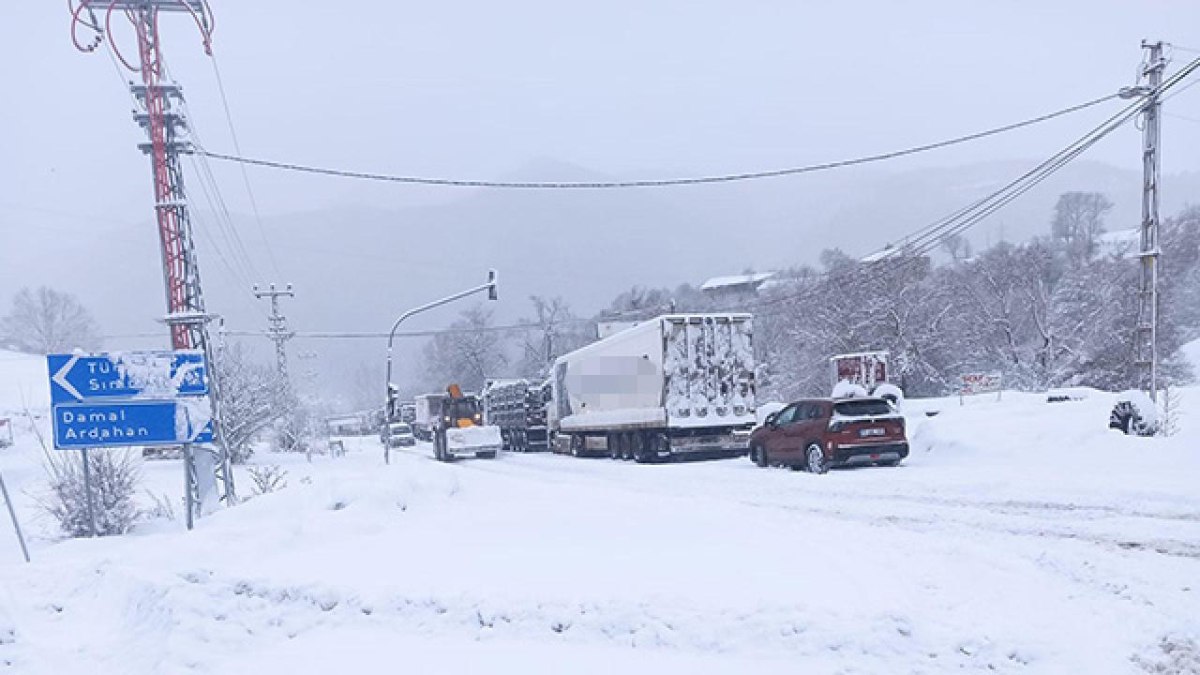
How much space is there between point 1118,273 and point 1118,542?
56859mm

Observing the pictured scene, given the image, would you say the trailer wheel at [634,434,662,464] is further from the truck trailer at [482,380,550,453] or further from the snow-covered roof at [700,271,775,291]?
the snow-covered roof at [700,271,775,291]

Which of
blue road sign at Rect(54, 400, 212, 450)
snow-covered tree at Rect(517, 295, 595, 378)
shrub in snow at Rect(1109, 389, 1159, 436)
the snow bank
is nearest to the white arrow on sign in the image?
blue road sign at Rect(54, 400, 212, 450)

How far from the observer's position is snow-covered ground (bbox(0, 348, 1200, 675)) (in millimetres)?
5820

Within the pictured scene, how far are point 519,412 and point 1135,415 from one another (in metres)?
29.7

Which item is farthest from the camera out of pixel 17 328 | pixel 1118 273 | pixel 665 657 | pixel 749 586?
pixel 17 328

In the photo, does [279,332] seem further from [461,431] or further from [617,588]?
[617,588]

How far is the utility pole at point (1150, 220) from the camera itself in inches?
687

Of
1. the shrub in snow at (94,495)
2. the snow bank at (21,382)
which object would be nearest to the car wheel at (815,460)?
the shrub in snow at (94,495)

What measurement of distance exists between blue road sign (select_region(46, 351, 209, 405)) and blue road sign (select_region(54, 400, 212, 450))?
0.51 ft

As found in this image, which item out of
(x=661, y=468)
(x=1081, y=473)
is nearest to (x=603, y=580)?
(x=1081, y=473)

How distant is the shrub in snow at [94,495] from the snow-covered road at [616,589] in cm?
243

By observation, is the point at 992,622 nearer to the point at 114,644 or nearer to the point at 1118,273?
the point at 114,644

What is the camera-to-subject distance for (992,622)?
19.6ft

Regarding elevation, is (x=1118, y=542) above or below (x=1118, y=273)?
below
